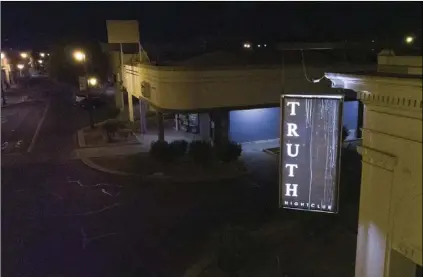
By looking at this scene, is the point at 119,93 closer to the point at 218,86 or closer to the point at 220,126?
the point at 220,126

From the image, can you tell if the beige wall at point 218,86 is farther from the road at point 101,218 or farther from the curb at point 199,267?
the curb at point 199,267

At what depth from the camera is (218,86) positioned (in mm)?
20969

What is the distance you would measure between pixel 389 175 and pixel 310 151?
1.64 metres

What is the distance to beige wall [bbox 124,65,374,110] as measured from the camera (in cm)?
2044

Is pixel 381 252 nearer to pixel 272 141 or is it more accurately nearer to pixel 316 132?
pixel 316 132

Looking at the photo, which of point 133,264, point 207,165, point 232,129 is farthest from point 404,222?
point 232,129

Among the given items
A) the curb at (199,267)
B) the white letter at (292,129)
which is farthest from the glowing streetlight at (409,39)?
the curb at (199,267)

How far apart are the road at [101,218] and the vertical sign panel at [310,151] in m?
4.28

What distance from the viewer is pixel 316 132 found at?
291 inches

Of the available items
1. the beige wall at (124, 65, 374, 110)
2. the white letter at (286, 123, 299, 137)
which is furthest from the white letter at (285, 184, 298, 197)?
the beige wall at (124, 65, 374, 110)

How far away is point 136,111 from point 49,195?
19.0 m

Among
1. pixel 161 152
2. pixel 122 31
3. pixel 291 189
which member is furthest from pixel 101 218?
pixel 122 31

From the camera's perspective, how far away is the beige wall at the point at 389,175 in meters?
5.57

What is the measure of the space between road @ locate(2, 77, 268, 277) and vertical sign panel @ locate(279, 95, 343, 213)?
14.1ft
